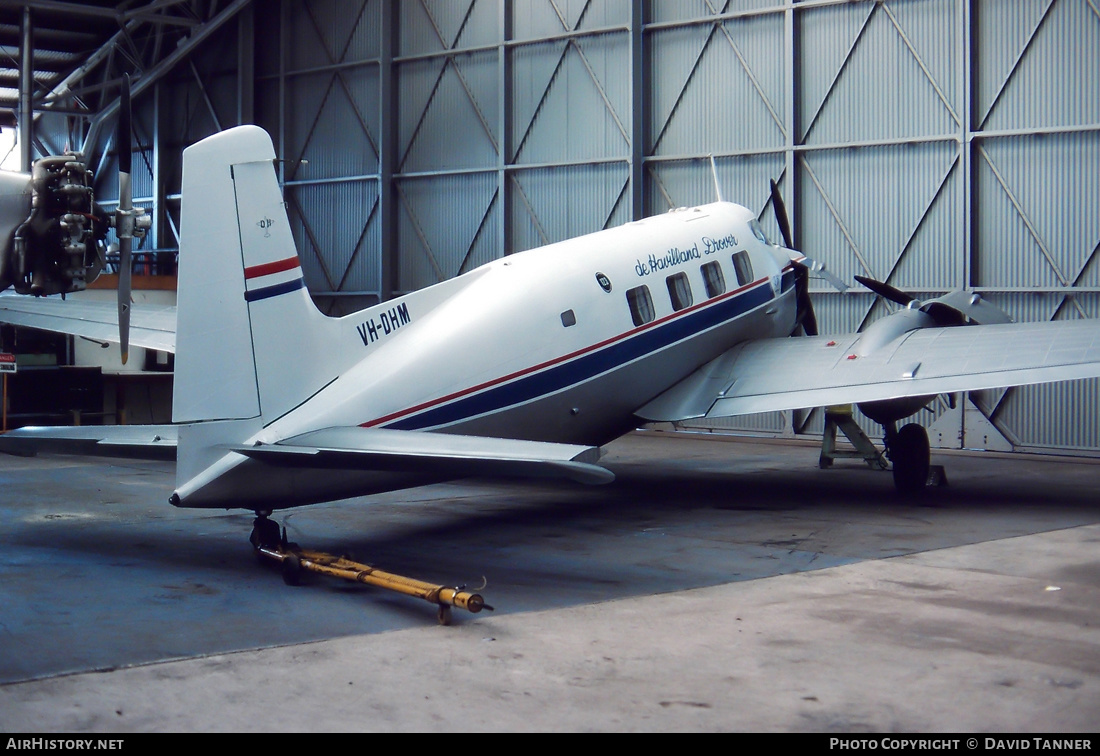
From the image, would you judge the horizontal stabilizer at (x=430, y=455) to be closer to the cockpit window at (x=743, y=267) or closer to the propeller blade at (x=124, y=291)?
the propeller blade at (x=124, y=291)

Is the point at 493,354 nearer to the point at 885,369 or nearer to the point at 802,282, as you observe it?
the point at 885,369

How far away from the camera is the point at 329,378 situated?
39.8 ft

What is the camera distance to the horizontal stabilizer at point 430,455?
954cm

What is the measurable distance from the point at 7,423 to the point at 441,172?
14.0 meters

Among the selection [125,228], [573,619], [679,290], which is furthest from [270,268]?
[679,290]

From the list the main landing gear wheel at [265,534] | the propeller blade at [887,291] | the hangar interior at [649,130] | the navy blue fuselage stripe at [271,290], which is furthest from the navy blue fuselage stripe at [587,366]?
the hangar interior at [649,130]

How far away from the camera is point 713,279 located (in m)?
18.0

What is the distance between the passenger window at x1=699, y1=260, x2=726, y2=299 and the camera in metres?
17.8

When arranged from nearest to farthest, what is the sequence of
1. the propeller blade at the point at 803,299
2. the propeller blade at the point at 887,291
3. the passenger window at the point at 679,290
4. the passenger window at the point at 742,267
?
the passenger window at the point at 679,290 → the passenger window at the point at 742,267 → the propeller blade at the point at 887,291 → the propeller blade at the point at 803,299

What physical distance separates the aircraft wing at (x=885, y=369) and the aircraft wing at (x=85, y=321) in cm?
882

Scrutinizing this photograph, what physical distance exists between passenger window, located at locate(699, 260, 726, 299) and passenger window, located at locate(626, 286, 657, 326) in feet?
5.37

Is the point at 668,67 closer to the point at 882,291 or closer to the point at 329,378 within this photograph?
the point at 882,291

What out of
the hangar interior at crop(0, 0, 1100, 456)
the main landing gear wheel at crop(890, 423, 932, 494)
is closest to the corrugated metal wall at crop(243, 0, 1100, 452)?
the hangar interior at crop(0, 0, 1100, 456)
